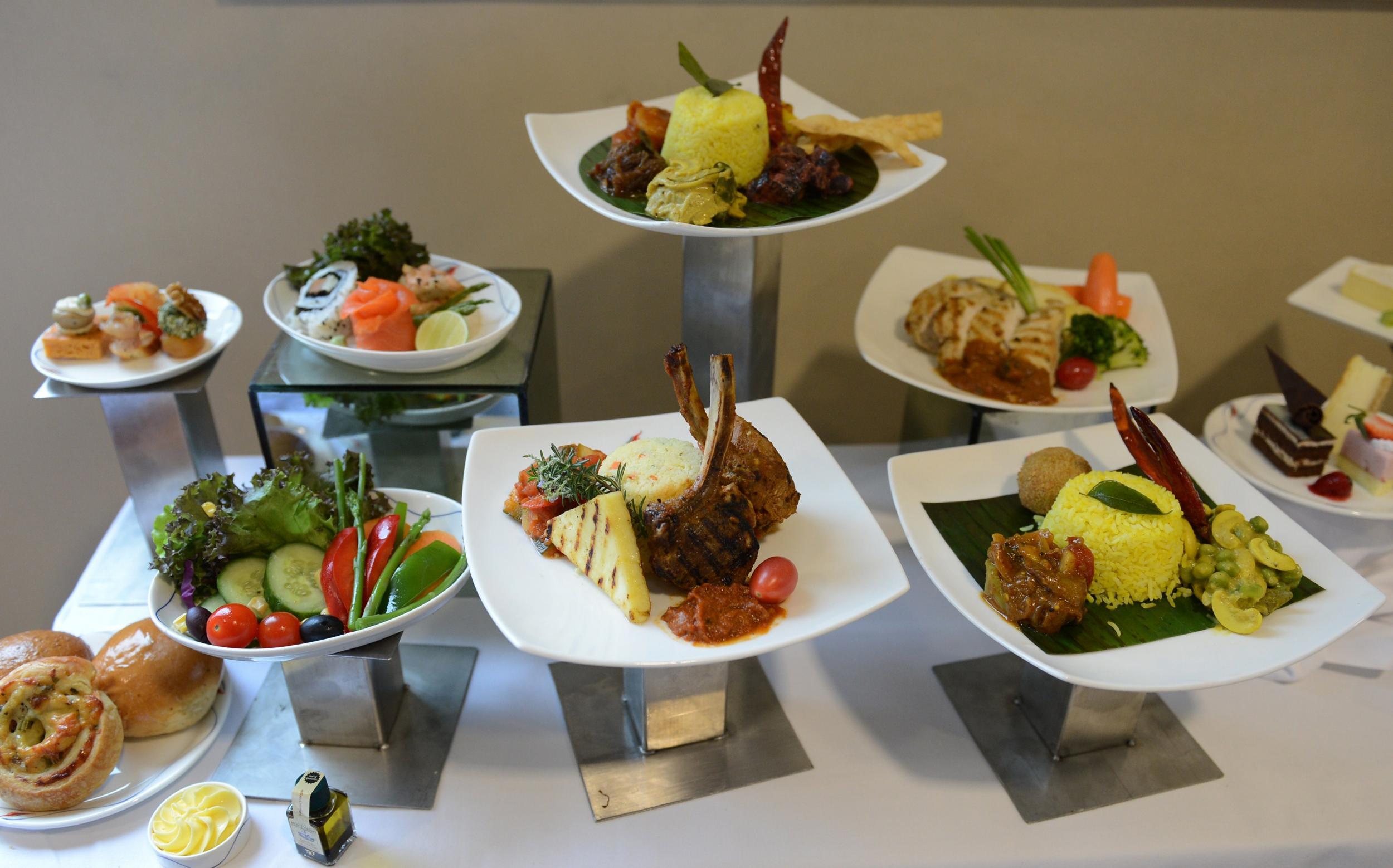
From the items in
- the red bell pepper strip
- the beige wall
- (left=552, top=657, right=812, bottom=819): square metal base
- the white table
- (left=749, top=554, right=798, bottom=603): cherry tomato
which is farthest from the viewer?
the beige wall

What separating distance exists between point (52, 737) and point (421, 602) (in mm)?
650

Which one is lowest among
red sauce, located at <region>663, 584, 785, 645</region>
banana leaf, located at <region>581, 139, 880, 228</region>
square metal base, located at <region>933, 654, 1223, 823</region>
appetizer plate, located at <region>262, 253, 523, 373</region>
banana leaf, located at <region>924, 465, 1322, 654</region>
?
square metal base, located at <region>933, 654, 1223, 823</region>

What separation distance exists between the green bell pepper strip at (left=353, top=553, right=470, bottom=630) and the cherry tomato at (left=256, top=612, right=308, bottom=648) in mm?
100

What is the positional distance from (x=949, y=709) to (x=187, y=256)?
2.89 m

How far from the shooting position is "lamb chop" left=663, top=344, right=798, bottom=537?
1.63 metres

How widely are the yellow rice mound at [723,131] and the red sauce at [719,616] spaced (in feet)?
3.11

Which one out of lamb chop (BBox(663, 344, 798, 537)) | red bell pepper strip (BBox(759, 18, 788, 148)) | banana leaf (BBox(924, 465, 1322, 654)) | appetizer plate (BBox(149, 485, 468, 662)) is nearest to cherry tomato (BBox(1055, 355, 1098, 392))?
banana leaf (BBox(924, 465, 1322, 654))

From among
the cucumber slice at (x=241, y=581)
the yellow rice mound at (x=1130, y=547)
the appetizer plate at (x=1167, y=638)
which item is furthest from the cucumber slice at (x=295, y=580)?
the yellow rice mound at (x=1130, y=547)

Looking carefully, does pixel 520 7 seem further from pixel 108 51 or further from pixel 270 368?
pixel 270 368

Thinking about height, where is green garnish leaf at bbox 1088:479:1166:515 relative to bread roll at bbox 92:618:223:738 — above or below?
above

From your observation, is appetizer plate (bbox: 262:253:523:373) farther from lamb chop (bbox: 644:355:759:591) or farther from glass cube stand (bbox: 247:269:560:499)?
lamb chop (bbox: 644:355:759:591)

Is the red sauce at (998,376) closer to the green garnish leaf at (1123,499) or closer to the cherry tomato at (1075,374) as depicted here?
the cherry tomato at (1075,374)

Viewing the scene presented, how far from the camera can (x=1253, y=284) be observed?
11.5ft

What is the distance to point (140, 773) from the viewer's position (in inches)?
67.9
